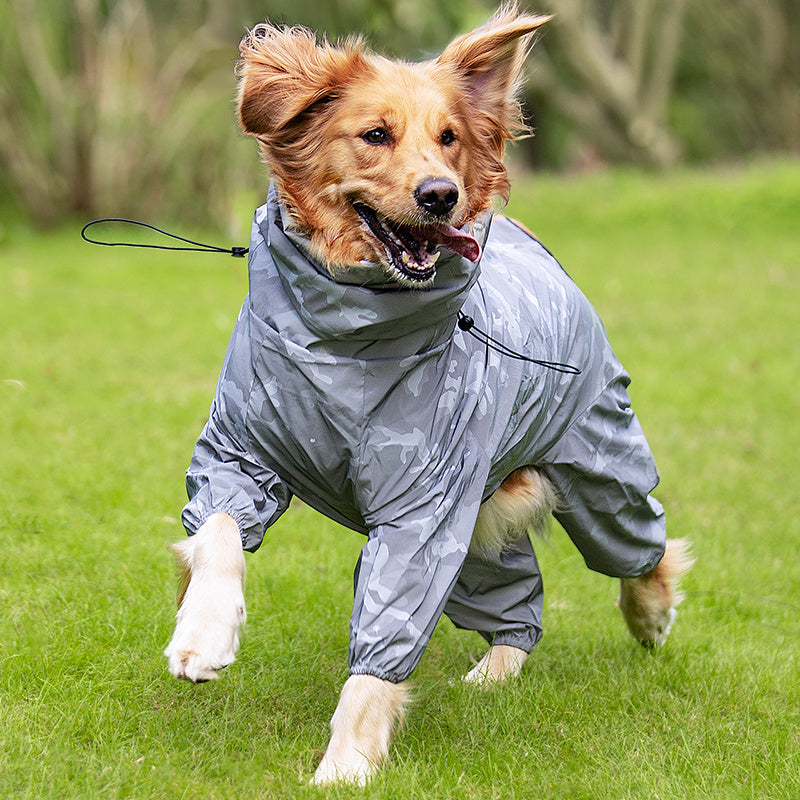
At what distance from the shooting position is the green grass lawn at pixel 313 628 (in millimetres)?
3695

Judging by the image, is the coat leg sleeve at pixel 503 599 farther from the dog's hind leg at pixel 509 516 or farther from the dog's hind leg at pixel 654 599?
the dog's hind leg at pixel 654 599

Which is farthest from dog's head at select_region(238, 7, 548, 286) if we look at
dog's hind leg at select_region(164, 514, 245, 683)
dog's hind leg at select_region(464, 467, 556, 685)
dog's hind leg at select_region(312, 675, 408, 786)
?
dog's hind leg at select_region(312, 675, 408, 786)

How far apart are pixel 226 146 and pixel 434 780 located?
14.8 meters

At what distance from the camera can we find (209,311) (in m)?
11.7

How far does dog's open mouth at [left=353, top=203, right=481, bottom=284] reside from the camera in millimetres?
3510

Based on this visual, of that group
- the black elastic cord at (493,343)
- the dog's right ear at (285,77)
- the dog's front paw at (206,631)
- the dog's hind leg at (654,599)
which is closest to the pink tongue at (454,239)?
the black elastic cord at (493,343)

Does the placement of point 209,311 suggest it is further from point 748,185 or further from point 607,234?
point 748,185

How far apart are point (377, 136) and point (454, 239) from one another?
41 centimetres

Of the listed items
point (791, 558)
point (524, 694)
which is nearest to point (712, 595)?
point (791, 558)

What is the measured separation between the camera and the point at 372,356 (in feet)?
11.6

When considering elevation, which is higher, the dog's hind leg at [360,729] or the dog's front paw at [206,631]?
the dog's front paw at [206,631]

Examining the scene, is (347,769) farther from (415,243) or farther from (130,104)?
(130,104)

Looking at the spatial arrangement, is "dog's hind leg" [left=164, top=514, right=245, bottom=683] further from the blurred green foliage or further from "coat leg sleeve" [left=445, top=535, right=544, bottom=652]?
the blurred green foliage

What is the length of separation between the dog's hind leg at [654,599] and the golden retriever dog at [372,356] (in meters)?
1.11
